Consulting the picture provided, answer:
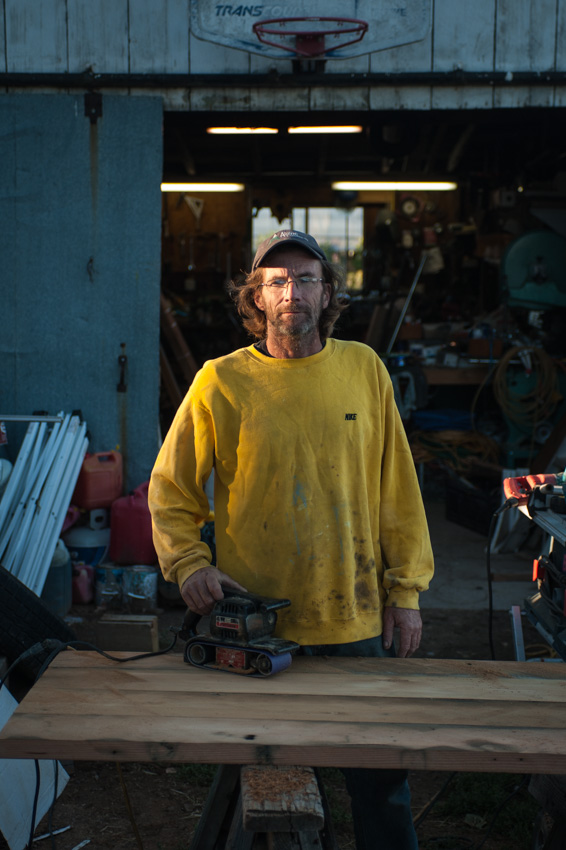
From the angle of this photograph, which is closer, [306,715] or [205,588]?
[306,715]

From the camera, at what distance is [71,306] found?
225 inches

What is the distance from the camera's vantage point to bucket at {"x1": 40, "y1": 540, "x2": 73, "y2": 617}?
511 cm

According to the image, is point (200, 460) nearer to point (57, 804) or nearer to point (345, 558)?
point (345, 558)

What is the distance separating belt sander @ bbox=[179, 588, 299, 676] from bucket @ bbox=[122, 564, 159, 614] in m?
3.07

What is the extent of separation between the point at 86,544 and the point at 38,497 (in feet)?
2.26

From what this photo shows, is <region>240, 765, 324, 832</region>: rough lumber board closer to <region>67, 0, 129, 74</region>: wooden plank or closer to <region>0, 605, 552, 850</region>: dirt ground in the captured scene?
<region>0, 605, 552, 850</region>: dirt ground

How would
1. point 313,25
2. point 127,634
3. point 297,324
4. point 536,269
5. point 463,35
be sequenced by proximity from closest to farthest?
1. point 297,324
2. point 127,634
3. point 313,25
4. point 463,35
5. point 536,269

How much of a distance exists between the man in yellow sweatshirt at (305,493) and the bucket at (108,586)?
300cm

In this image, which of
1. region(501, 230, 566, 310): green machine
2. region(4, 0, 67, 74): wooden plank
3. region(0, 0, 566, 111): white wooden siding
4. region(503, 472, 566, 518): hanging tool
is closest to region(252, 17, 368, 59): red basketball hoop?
region(0, 0, 566, 111): white wooden siding

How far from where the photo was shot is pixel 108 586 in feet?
Result: 17.6

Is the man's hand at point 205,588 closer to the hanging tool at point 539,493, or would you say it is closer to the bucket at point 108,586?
the hanging tool at point 539,493

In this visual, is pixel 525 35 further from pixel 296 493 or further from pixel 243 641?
pixel 243 641

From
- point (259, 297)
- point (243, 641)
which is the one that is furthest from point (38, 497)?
point (243, 641)

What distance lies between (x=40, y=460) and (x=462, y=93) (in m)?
3.63
